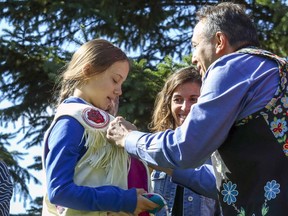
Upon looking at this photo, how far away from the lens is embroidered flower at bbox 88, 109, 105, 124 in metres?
3.74

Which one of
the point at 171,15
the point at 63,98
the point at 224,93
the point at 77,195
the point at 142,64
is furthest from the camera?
the point at 171,15

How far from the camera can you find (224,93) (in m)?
3.23

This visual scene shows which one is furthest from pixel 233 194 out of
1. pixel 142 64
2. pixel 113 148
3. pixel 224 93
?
pixel 142 64

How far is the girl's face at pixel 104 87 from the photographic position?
3867 mm

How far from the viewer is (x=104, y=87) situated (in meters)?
3.86

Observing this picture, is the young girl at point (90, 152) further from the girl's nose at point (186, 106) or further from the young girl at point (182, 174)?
the girl's nose at point (186, 106)

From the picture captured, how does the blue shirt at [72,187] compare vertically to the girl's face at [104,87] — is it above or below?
below

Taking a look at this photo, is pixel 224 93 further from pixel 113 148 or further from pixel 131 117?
pixel 131 117

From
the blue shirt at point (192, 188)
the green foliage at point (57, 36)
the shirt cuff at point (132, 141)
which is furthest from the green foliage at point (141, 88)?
the shirt cuff at point (132, 141)

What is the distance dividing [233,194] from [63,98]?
1.22 metres

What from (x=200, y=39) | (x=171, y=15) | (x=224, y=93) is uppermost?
(x=171, y=15)

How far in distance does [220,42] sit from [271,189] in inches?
29.1

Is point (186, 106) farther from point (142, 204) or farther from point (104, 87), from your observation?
point (142, 204)

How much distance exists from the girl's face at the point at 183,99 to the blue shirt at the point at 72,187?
1146 millimetres
